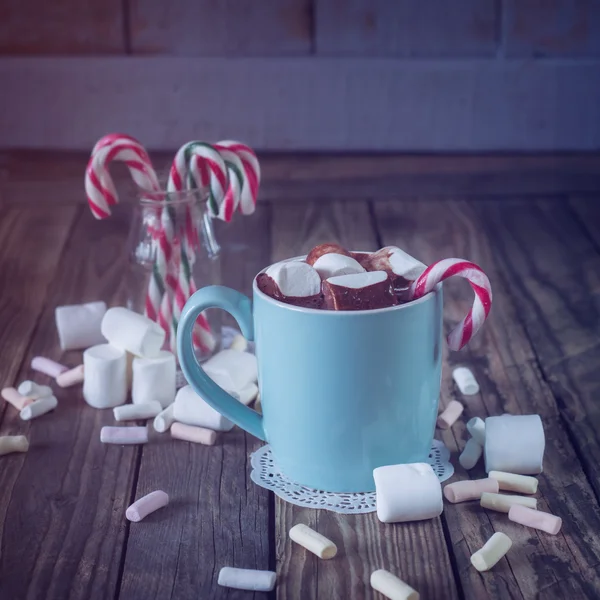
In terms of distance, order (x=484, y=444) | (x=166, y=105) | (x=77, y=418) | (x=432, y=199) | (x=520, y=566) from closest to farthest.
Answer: (x=520, y=566), (x=484, y=444), (x=77, y=418), (x=432, y=199), (x=166, y=105)

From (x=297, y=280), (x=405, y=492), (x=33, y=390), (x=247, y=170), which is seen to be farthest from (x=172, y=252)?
(x=405, y=492)

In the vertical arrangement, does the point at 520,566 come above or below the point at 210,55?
below

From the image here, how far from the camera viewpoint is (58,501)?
2.81ft

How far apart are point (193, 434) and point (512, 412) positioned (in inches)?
14.1

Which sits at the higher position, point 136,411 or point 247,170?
point 247,170

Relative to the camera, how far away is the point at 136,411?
39.6 inches

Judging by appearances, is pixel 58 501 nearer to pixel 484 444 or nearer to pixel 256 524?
pixel 256 524

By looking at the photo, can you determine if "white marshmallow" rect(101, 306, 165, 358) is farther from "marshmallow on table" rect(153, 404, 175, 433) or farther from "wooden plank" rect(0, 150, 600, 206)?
"wooden plank" rect(0, 150, 600, 206)

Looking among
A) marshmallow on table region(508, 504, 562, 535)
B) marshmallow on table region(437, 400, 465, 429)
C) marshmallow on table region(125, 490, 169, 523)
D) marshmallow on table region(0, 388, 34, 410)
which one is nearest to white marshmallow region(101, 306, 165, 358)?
marshmallow on table region(0, 388, 34, 410)

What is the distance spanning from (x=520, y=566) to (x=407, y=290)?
255mm

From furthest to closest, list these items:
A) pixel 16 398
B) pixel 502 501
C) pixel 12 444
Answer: pixel 16 398
pixel 12 444
pixel 502 501

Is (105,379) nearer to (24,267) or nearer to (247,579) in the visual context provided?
(247,579)

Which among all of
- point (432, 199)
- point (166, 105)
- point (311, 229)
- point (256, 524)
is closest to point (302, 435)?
point (256, 524)

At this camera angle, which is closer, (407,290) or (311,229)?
(407,290)
